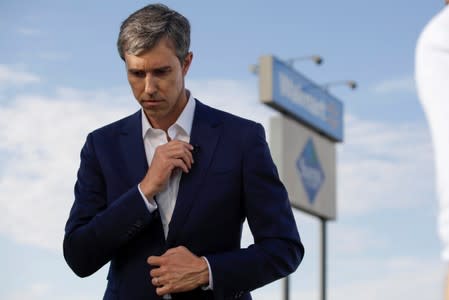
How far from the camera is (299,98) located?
28.7 m

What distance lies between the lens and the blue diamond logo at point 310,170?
28.9m

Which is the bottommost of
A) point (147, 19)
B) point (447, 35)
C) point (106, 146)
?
point (447, 35)

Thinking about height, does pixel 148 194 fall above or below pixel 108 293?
above

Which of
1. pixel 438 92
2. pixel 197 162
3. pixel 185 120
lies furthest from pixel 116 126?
pixel 438 92

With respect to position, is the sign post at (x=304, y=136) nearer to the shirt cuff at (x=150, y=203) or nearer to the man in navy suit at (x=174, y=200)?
the man in navy suit at (x=174, y=200)

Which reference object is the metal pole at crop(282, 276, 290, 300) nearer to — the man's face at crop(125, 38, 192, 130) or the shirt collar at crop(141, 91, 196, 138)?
the shirt collar at crop(141, 91, 196, 138)

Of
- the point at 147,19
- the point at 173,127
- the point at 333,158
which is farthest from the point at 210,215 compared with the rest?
the point at 333,158

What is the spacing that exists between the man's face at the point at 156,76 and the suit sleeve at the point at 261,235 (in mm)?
342

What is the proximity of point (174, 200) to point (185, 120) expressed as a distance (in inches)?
11.5

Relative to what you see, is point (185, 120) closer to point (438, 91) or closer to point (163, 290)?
point (163, 290)

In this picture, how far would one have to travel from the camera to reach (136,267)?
11.8 feet

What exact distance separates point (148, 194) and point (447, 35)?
1692 millimetres

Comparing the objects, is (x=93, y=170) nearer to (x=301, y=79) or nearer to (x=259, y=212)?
(x=259, y=212)

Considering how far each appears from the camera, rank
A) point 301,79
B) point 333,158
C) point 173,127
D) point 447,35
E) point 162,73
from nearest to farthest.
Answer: point 447,35, point 162,73, point 173,127, point 301,79, point 333,158
